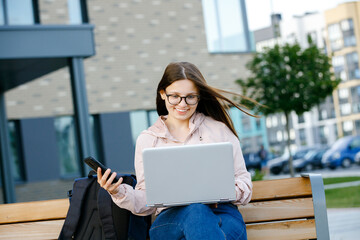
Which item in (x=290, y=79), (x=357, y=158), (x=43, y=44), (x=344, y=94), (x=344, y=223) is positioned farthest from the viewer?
(x=344, y=94)

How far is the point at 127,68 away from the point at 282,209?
14842 mm

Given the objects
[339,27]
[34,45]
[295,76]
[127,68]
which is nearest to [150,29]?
[127,68]

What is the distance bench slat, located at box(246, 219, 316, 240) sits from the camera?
3605mm

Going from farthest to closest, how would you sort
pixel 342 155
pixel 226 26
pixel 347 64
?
pixel 347 64
pixel 342 155
pixel 226 26

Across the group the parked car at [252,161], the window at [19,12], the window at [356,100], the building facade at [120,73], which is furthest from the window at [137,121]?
the window at [356,100]

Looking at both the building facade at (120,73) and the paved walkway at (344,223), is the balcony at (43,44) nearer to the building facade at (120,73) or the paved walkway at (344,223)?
the paved walkway at (344,223)

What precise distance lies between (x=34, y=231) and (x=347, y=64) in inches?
2838

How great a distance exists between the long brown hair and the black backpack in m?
0.71

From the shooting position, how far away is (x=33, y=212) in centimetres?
362

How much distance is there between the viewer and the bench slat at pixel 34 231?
3.62 metres

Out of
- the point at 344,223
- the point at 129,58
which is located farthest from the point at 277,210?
the point at 129,58

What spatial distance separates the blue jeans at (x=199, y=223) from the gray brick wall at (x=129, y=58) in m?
14.0

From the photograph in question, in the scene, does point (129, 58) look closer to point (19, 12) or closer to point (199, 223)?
point (19, 12)

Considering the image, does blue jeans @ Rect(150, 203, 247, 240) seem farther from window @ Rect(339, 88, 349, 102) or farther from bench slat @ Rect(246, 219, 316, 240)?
window @ Rect(339, 88, 349, 102)
